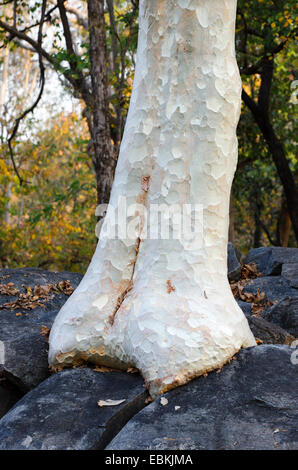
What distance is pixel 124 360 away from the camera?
304 centimetres

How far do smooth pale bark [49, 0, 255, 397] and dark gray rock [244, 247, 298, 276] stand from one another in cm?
295

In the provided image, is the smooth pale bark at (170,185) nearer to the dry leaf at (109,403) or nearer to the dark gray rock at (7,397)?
the dry leaf at (109,403)

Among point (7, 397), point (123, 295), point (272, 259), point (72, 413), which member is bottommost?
point (7, 397)

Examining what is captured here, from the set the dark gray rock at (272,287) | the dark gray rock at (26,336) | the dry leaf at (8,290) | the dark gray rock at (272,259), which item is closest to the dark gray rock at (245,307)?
the dark gray rock at (272,287)

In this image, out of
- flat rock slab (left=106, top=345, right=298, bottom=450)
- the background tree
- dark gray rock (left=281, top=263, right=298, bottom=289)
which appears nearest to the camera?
flat rock slab (left=106, top=345, right=298, bottom=450)

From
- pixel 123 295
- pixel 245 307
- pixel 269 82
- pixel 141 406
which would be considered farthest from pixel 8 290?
pixel 269 82

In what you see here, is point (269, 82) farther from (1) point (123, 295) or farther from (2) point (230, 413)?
(2) point (230, 413)

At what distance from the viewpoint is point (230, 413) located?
8.21 ft

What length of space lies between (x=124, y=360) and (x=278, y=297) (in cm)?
260

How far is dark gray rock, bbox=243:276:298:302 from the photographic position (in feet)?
17.1

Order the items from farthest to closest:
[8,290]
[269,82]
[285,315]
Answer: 1. [269,82]
2. [8,290]
3. [285,315]

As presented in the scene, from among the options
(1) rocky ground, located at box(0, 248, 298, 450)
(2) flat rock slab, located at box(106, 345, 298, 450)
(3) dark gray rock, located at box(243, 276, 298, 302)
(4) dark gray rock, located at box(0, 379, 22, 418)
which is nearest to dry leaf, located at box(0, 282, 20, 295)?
(1) rocky ground, located at box(0, 248, 298, 450)

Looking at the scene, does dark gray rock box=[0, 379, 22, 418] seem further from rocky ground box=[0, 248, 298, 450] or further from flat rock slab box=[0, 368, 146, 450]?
flat rock slab box=[0, 368, 146, 450]

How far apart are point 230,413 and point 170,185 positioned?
1.37 m
